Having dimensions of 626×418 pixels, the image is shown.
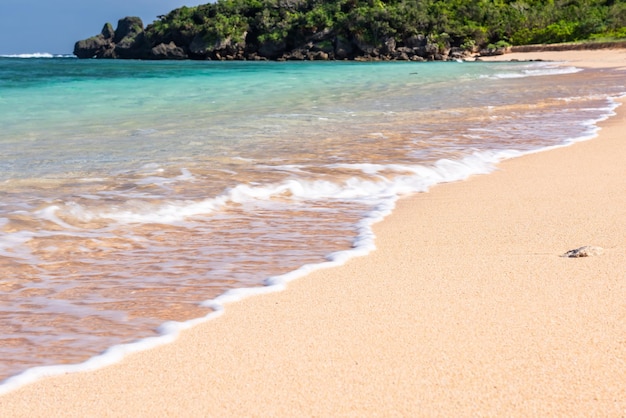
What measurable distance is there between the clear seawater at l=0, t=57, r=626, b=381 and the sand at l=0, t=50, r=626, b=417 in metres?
0.33

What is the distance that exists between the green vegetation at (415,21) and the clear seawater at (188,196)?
5415 cm

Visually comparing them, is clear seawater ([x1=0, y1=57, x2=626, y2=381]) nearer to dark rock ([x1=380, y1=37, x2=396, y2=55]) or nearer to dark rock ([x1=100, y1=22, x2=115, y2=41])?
dark rock ([x1=380, y1=37, x2=396, y2=55])

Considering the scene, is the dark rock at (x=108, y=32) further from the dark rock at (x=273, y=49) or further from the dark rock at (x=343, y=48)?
the dark rock at (x=343, y=48)

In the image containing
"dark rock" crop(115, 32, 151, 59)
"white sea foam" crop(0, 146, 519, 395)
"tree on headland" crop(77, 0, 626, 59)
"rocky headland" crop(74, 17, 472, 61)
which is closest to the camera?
"white sea foam" crop(0, 146, 519, 395)

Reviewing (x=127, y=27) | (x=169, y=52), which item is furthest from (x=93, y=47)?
(x=169, y=52)

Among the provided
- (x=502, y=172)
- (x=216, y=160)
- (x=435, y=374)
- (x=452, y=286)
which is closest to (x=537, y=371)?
(x=435, y=374)

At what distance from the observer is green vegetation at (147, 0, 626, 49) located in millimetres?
67438

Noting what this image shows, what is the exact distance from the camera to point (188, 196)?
5.25 metres

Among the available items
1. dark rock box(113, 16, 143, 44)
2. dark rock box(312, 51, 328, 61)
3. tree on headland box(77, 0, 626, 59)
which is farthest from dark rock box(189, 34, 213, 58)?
dark rock box(113, 16, 143, 44)

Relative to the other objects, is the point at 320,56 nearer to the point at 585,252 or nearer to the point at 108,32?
the point at 108,32

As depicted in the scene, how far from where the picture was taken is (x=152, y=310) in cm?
286

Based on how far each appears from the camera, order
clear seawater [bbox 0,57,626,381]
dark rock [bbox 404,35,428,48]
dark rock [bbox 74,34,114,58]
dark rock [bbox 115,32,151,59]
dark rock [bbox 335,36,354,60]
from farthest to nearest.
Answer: dark rock [bbox 74,34,114,58] → dark rock [bbox 115,32,151,59] → dark rock [bbox 335,36,354,60] → dark rock [bbox 404,35,428,48] → clear seawater [bbox 0,57,626,381]

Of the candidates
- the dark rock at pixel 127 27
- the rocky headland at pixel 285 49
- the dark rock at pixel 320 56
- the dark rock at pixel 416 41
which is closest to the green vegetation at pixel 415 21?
the rocky headland at pixel 285 49

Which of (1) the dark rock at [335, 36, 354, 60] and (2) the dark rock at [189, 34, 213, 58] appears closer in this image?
(1) the dark rock at [335, 36, 354, 60]
